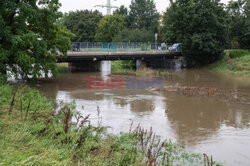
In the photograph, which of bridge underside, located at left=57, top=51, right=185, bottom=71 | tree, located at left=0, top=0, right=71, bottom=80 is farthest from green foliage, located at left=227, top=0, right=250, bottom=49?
tree, located at left=0, top=0, right=71, bottom=80

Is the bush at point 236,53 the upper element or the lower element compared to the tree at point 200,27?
lower

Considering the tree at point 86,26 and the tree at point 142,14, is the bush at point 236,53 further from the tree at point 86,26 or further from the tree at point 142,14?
the tree at point 86,26

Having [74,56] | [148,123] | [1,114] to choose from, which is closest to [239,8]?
[74,56]

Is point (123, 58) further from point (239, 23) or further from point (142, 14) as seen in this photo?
point (142, 14)

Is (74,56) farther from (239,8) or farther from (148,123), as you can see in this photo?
(239,8)

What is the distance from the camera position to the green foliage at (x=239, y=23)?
40438mm

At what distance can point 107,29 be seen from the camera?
5531cm

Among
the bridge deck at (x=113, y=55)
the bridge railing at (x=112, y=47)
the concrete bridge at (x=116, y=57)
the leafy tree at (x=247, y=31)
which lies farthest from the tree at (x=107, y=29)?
the leafy tree at (x=247, y=31)

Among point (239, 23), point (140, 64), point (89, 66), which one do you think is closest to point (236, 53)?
point (239, 23)

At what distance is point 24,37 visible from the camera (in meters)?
15.7

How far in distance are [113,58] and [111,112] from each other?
845 inches

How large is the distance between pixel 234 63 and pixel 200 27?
257 inches

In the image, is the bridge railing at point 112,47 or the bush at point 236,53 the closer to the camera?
the bridge railing at point 112,47

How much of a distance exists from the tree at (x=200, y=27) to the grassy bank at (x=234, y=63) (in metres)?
1.34
